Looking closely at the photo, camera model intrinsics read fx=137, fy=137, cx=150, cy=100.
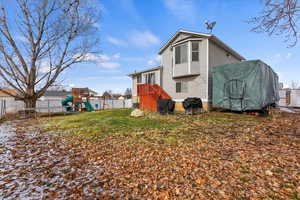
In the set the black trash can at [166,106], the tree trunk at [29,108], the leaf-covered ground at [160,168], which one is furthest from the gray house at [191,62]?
the tree trunk at [29,108]

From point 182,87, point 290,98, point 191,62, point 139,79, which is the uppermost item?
point 191,62

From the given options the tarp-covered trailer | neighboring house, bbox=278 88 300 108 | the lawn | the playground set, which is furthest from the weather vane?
the playground set

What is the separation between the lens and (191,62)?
36.4 feet

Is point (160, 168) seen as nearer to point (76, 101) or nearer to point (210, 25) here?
point (210, 25)

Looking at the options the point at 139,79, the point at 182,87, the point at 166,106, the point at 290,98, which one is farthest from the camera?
the point at 139,79

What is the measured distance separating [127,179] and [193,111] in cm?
779

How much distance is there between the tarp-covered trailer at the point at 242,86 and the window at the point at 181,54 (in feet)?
9.64

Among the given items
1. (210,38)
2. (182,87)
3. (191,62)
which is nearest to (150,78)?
(182,87)

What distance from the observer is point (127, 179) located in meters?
2.62

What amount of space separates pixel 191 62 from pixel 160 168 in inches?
386

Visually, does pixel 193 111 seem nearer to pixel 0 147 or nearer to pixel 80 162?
pixel 80 162

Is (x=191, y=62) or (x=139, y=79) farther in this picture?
(x=139, y=79)

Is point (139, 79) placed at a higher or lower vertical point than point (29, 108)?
higher

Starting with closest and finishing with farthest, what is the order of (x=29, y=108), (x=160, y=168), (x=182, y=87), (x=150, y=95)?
1. (x=160, y=168)
2. (x=150, y=95)
3. (x=182, y=87)
4. (x=29, y=108)
